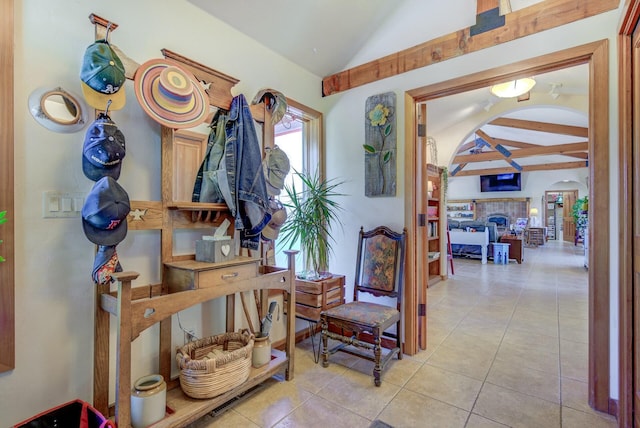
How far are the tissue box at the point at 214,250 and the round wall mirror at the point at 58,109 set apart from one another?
875 millimetres

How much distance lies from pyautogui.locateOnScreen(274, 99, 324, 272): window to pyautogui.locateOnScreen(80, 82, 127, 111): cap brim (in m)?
Result: 1.53

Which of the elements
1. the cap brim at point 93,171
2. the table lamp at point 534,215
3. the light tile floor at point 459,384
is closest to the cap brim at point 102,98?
the cap brim at point 93,171

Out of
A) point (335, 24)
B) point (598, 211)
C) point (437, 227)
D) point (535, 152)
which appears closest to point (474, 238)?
point (437, 227)

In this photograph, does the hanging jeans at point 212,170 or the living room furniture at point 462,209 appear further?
the living room furniture at point 462,209

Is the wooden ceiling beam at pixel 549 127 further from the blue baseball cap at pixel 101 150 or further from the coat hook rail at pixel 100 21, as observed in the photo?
the blue baseball cap at pixel 101 150

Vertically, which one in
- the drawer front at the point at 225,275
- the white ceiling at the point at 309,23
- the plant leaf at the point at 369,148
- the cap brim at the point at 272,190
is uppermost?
the white ceiling at the point at 309,23

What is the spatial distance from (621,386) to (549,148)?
8032mm

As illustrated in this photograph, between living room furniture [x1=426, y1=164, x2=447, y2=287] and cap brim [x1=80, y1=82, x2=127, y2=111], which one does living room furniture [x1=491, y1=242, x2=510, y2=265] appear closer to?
living room furniture [x1=426, y1=164, x2=447, y2=287]

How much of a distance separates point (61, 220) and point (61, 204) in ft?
0.26

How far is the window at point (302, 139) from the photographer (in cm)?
300

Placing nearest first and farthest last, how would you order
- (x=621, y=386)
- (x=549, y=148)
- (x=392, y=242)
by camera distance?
(x=621, y=386) → (x=392, y=242) → (x=549, y=148)

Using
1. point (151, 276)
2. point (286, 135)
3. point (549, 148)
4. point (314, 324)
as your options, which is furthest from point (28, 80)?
point (549, 148)

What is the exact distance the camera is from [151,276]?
1812 millimetres

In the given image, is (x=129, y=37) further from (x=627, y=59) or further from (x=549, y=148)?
(x=549, y=148)
